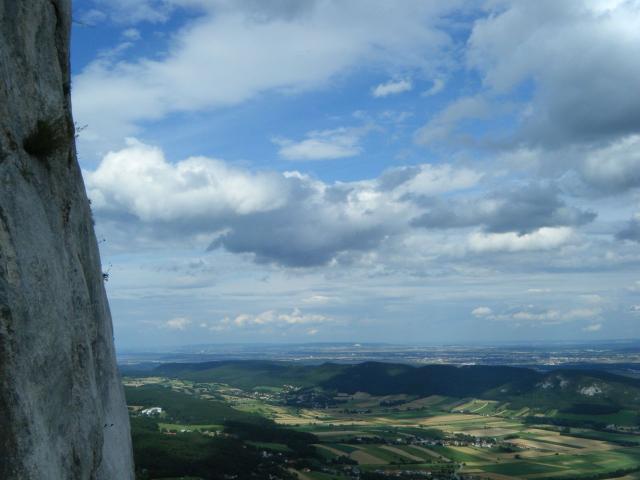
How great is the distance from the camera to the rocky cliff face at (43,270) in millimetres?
13000

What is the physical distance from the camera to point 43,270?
48.8 feet

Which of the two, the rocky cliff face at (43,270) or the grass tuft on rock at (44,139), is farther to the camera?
the grass tuft on rock at (44,139)

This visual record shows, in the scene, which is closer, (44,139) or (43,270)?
(43,270)

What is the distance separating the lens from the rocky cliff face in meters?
13.0

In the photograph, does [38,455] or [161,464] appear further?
[161,464]

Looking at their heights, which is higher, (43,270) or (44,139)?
(44,139)

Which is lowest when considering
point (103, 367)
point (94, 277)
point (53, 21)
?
point (103, 367)

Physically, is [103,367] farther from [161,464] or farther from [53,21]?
[161,464]

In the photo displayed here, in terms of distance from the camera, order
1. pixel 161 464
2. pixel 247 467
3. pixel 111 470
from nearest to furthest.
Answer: pixel 111 470 < pixel 161 464 < pixel 247 467

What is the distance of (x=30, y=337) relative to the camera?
44.7 ft

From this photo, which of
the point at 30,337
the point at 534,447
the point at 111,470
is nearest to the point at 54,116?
the point at 30,337

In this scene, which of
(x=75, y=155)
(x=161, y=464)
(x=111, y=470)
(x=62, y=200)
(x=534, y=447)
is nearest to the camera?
(x=62, y=200)

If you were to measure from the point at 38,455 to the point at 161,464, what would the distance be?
120m

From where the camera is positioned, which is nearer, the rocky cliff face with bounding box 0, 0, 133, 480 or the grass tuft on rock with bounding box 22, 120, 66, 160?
the rocky cliff face with bounding box 0, 0, 133, 480
